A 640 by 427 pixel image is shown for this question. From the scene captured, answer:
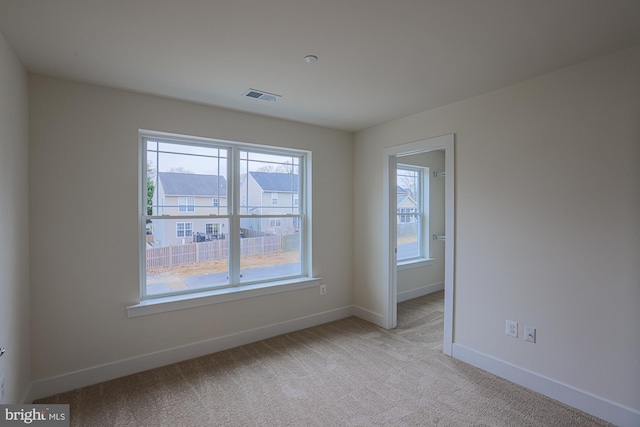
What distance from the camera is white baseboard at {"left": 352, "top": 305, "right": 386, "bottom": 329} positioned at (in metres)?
3.83

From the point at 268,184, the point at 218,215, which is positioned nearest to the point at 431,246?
the point at 268,184

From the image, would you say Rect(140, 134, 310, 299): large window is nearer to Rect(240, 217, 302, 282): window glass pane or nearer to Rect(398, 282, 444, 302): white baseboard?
Rect(240, 217, 302, 282): window glass pane

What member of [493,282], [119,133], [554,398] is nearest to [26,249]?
[119,133]

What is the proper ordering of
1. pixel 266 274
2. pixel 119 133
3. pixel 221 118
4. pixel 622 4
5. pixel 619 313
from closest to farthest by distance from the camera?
1. pixel 622 4
2. pixel 619 313
3. pixel 119 133
4. pixel 221 118
5. pixel 266 274

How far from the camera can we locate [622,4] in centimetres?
154

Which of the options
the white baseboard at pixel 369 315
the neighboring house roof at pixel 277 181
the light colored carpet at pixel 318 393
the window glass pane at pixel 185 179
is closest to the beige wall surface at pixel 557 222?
the light colored carpet at pixel 318 393

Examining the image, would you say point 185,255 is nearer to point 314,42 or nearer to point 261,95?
point 261,95

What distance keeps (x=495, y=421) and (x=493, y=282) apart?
3.52 feet

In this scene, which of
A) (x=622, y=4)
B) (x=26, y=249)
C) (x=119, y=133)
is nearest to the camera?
(x=622, y=4)

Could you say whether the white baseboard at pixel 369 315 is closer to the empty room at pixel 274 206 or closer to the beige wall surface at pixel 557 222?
the empty room at pixel 274 206

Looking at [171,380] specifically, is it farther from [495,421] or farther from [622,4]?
[622,4]

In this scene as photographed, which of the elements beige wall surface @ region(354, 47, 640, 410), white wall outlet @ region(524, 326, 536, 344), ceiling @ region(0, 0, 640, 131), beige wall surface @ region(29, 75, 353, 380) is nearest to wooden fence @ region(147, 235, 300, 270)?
beige wall surface @ region(29, 75, 353, 380)

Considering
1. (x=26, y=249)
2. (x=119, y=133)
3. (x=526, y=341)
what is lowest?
(x=526, y=341)

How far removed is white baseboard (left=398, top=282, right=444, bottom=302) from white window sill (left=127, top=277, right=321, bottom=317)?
1659 millimetres
